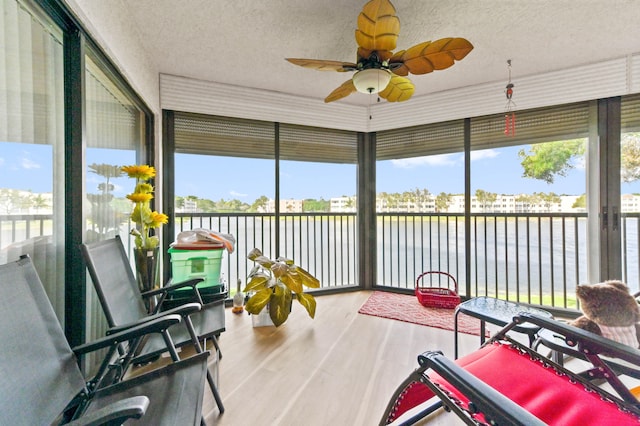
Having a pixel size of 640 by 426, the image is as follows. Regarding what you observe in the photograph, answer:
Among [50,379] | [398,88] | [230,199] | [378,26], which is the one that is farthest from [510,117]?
[50,379]

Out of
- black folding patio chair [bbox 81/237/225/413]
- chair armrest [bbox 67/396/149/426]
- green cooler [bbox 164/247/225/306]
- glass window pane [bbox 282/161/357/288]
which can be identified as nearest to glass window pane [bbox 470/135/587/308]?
glass window pane [bbox 282/161/357/288]

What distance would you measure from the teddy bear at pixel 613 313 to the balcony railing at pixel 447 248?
1.78 metres

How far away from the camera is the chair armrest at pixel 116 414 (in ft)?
2.00

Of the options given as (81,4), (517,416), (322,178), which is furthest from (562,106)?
(81,4)

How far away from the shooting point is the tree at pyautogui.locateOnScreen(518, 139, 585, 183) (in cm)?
271

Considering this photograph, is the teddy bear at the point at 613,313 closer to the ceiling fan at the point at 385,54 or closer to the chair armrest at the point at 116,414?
the ceiling fan at the point at 385,54

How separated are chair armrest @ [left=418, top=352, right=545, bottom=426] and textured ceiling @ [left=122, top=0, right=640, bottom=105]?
2052 millimetres

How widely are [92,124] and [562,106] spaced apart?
3.95 metres

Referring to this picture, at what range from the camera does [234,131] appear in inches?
120

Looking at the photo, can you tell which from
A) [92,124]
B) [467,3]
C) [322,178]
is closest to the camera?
[92,124]

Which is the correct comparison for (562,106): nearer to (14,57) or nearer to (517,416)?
(517,416)

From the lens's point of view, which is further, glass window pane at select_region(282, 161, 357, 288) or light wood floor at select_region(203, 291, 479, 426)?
glass window pane at select_region(282, 161, 357, 288)

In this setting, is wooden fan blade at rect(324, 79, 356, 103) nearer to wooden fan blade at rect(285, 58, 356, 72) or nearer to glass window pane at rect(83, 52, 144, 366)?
wooden fan blade at rect(285, 58, 356, 72)

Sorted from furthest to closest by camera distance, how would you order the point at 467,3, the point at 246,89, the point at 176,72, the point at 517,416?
the point at 246,89 < the point at 176,72 < the point at 467,3 < the point at 517,416
